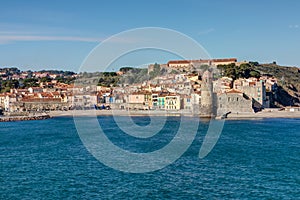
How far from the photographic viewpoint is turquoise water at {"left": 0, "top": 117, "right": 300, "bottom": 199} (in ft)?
32.7

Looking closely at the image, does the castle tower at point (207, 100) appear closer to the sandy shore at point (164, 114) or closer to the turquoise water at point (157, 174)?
the sandy shore at point (164, 114)

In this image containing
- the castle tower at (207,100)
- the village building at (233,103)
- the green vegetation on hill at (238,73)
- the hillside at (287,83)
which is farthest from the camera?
the green vegetation on hill at (238,73)

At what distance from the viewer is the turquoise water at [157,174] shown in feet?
32.7

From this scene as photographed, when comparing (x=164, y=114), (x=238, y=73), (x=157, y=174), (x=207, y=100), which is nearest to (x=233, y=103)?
(x=207, y=100)

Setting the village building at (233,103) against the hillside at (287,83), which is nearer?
the village building at (233,103)

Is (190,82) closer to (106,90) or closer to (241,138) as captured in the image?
(106,90)

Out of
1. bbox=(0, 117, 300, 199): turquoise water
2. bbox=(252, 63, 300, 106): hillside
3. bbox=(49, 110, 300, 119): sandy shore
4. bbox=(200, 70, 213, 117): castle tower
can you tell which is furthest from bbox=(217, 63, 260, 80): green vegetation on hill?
bbox=(0, 117, 300, 199): turquoise water

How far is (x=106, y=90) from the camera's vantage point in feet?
159

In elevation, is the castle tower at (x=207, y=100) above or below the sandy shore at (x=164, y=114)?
above

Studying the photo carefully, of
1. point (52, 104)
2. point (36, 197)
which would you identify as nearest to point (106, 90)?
point (52, 104)

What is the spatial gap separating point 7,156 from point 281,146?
1092cm

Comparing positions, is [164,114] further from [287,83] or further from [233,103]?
[287,83]

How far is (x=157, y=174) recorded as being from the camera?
39.0ft

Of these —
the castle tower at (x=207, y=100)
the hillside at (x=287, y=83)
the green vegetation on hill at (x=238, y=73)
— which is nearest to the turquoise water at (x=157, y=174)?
the castle tower at (x=207, y=100)
